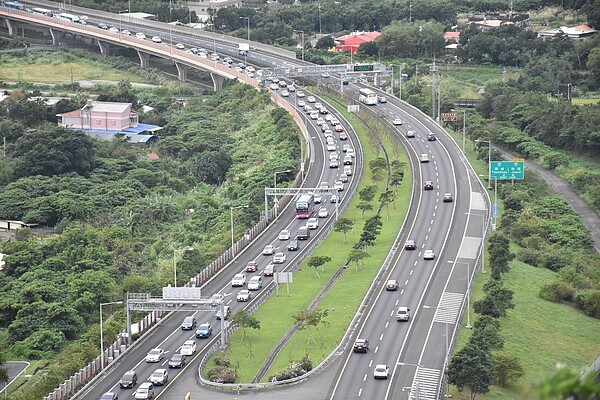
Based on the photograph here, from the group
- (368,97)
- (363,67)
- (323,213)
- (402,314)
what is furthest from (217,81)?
(402,314)

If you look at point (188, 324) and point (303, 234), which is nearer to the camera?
point (188, 324)

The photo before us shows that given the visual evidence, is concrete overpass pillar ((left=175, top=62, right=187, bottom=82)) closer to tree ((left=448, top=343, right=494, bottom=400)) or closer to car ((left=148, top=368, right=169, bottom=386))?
car ((left=148, top=368, right=169, bottom=386))

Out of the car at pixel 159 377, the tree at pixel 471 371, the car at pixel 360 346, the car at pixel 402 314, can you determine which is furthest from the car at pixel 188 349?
the tree at pixel 471 371

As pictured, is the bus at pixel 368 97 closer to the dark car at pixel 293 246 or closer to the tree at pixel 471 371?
the dark car at pixel 293 246

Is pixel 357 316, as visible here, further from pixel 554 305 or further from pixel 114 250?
pixel 114 250

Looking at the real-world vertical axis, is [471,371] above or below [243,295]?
above

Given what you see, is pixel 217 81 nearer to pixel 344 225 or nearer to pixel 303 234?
pixel 303 234

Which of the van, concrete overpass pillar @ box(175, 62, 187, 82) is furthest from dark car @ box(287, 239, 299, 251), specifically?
concrete overpass pillar @ box(175, 62, 187, 82)
